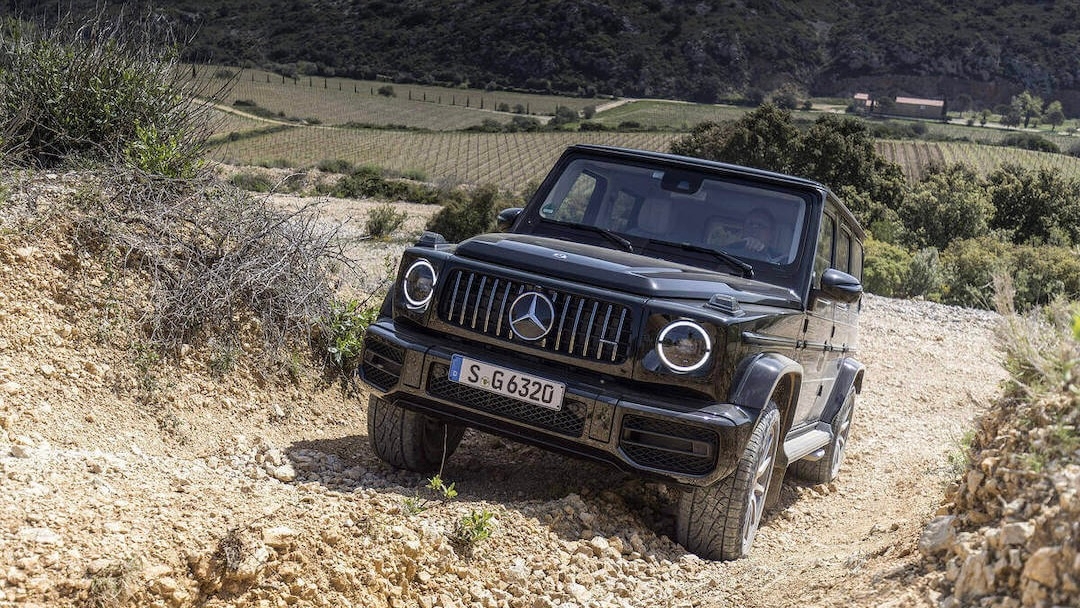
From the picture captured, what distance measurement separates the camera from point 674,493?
5.17 metres

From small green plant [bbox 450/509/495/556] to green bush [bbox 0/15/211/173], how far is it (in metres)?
3.81

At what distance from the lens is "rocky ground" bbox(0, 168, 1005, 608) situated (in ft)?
11.5

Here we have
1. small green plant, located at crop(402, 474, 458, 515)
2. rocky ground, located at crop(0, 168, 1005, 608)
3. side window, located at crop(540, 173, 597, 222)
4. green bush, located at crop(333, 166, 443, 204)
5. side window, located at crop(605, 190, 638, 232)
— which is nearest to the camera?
rocky ground, located at crop(0, 168, 1005, 608)

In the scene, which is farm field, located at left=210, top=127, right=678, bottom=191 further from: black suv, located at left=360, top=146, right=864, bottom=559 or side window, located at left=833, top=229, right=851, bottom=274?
black suv, located at left=360, top=146, right=864, bottom=559

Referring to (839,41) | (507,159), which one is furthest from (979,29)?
(507,159)

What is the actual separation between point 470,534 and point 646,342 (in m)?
1.08

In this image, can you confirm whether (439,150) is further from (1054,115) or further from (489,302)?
(1054,115)

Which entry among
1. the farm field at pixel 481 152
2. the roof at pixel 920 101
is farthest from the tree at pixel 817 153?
the roof at pixel 920 101

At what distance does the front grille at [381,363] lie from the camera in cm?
459

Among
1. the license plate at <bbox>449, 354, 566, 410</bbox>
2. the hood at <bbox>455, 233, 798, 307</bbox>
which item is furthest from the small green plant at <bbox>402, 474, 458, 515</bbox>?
the hood at <bbox>455, 233, 798, 307</bbox>

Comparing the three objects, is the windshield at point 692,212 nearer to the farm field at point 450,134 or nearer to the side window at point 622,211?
the side window at point 622,211

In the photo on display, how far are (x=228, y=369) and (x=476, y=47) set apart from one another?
117027mm

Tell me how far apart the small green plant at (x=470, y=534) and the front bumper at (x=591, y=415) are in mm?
516

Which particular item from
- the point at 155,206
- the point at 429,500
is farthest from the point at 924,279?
the point at 429,500
